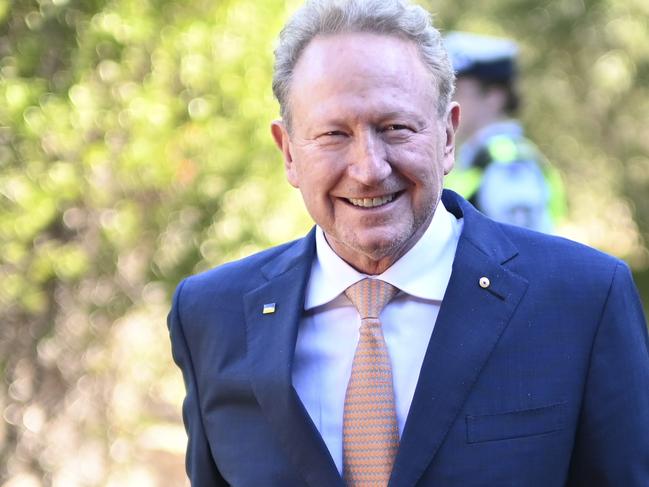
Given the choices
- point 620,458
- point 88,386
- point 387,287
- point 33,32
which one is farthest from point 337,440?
point 88,386

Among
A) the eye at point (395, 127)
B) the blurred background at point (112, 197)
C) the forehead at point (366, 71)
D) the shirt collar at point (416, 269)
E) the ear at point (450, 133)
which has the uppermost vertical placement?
the forehead at point (366, 71)

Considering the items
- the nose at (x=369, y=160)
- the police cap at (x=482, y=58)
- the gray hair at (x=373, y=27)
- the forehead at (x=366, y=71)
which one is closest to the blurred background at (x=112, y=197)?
the police cap at (x=482, y=58)

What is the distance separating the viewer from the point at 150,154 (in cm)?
451

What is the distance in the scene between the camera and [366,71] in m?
2.37

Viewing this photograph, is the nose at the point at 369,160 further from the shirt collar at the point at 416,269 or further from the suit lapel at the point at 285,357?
the suit lapel at the point at 285,357

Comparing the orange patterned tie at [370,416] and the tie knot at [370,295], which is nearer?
the orange patterned tie at [370,416]

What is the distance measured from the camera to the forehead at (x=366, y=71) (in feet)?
7.75

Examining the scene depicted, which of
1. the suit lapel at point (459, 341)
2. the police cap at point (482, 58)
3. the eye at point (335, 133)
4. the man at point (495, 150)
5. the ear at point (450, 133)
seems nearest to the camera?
the suit lapel at point (459, 341)

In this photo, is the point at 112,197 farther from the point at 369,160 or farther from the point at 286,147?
the point at 369,160

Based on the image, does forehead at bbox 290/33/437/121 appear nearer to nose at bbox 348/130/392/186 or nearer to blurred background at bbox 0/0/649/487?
nose at bbox 348/130/392/186

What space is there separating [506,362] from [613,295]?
0.84ft

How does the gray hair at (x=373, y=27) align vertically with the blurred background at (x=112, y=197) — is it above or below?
above

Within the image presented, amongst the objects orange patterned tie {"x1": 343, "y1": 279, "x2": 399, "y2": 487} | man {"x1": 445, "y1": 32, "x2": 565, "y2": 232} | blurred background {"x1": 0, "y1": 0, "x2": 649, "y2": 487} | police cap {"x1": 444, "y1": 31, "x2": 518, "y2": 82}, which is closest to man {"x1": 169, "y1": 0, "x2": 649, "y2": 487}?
orange patterned tie {"x1": 343, "y1": 279, "x2": 399, "y2": 487}

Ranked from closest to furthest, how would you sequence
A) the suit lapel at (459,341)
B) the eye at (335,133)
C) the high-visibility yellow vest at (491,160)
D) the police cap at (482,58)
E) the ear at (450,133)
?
the suit lapel at (459,341), the eye at (335,133), the ear at (450,133), the high-visibility yellow vest at (491,160), the police cap at (482,58)
